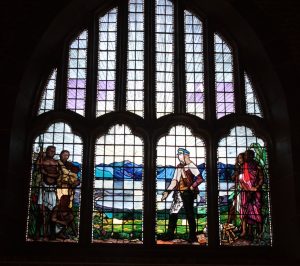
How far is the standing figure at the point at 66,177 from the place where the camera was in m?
10.7

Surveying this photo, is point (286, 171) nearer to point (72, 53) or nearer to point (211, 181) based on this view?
point (211, 181)

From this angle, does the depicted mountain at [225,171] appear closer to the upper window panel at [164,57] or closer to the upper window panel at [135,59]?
the upper window panel at [164,57]

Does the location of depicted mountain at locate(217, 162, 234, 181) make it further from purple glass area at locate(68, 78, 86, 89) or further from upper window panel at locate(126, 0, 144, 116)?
purple glass area at locate(68, 78, 86, 89)

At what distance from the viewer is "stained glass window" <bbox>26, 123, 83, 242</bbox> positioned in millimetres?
10461

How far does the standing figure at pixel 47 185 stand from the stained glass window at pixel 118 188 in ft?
2.13

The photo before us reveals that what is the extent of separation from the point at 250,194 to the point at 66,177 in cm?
288

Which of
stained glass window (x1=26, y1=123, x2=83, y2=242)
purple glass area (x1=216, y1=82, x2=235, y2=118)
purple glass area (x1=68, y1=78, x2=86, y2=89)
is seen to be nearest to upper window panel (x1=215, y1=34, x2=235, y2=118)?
purple glass area (x1=216, y1=82, x2=235, y2=118)

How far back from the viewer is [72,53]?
11578 millimetres

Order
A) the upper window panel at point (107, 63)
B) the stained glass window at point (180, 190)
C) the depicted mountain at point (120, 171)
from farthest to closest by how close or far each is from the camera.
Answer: the upper window panel at point (107, 63) < the depicted mountain at point (120, 171) < the stained glass window at point (180, 190)

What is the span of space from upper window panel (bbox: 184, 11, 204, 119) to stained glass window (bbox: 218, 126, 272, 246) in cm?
73

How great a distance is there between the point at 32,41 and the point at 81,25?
4.52ft

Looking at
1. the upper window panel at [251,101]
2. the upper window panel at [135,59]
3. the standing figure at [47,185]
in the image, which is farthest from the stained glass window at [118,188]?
the upper window panel at [251,101]

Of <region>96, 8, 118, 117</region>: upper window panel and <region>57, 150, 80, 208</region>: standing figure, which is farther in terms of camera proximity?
<region>96, 8, 118, 117</region>: upper window panel

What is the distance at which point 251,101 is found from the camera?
37.4 ft
